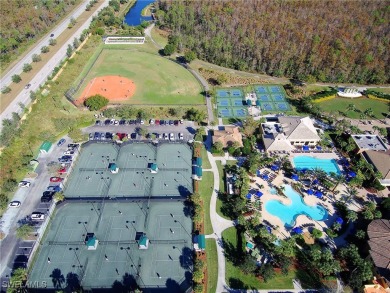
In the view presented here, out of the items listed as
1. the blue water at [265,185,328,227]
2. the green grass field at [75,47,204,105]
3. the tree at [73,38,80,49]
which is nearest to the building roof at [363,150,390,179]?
the blue water at [265,185,328,227]

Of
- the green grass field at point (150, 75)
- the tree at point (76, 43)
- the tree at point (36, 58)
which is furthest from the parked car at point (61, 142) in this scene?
the tree at point (76, 43)

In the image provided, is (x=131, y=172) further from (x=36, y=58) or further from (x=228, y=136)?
(x=36, y=58)

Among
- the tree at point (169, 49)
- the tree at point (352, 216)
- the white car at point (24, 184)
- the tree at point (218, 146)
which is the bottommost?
the tree at point (352, 216)

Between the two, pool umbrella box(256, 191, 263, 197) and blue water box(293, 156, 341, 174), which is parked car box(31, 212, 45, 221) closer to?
pool umbrella box(256, 191, 263, 197)

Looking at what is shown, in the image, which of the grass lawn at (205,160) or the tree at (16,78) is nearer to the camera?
the grass lawn at (205,160)

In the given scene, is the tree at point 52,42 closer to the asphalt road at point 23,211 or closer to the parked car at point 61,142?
the parked car at point 61,142

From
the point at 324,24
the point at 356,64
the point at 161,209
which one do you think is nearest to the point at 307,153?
the point at 161,209

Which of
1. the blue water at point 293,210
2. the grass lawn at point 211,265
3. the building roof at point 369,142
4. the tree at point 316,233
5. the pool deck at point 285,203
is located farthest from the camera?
the building roof at point 369,142
